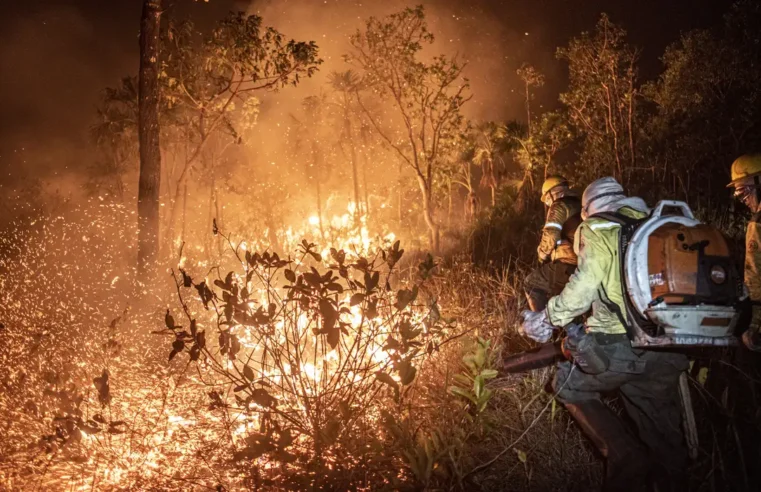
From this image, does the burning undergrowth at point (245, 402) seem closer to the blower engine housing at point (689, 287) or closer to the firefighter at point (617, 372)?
the firefighter at point (617, 372)

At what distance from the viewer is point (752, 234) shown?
3514 millimetres

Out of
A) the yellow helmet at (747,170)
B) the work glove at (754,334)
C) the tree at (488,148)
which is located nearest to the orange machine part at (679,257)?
the work glove at (754,334)

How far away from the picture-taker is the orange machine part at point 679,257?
2.85 meters

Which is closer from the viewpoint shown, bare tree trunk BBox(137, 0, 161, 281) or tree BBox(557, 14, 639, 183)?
bare tree trunk BBox(137, 0, 161, 281)

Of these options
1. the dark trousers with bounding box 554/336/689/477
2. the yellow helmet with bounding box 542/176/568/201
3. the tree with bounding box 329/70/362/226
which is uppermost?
the tree with bounding box 329/70/362/226

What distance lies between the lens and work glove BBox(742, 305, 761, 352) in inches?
131

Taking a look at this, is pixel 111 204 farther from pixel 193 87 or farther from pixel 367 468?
pixel 367 468

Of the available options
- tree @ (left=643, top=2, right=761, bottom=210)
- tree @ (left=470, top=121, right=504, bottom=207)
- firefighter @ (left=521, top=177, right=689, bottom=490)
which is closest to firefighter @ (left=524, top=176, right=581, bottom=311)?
firefighter @ (left=521, top=177, right=689, bottom=490)

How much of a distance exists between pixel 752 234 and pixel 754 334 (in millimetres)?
620

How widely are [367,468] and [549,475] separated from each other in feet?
3.95

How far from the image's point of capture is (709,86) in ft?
65.2

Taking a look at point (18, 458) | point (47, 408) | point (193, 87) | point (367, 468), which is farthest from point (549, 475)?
point (193, 87)

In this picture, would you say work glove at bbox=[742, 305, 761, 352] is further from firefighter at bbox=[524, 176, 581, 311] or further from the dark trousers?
firefighter at bbox=[524, 176, 581, 311]

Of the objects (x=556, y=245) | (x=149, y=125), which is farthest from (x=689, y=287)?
(x=149, y=125)
